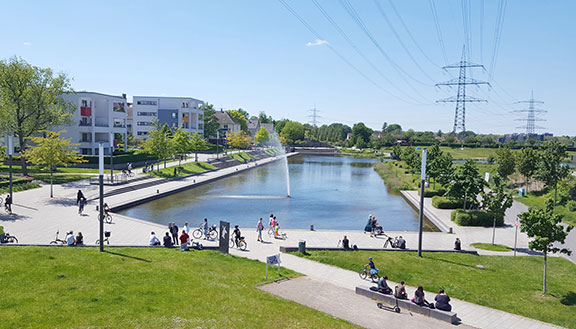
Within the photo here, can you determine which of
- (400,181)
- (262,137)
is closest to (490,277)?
(400,181)

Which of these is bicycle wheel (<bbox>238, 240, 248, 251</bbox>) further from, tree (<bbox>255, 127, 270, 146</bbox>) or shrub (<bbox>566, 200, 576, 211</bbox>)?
tree (<bbox>255, 127, 270, 146</bbox>)

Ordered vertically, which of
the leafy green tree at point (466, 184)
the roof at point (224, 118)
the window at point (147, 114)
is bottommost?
the leafy green tree at point (466, 184)

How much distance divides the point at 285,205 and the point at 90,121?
41.5 m

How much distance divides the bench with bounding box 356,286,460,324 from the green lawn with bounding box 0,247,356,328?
10.7ft

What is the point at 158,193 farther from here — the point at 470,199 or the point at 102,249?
the point at 470,199

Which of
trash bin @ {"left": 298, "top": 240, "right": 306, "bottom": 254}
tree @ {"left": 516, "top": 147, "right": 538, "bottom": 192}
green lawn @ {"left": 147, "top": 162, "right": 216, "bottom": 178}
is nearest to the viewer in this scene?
trash bin @ {"left": 298, "top": 240, "right": 306, "bottom": 254}

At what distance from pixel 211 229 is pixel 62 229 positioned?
32.6 feet

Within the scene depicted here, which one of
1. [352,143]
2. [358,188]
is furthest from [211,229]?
[352,143]

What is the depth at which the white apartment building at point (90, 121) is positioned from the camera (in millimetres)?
64312

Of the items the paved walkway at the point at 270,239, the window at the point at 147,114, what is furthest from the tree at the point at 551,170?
the window at the point at 147,114

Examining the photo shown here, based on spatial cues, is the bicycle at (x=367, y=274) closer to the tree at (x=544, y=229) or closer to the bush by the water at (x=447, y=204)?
the tree at (x=544, y=229)

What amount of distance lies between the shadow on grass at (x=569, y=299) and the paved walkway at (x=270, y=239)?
9.92 ft

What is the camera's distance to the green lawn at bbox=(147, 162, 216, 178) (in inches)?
2241

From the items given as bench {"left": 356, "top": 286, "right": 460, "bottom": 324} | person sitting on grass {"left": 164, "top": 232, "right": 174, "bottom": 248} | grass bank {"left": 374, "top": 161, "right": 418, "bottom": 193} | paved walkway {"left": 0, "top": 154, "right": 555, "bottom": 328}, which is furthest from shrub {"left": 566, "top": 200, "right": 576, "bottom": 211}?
person sitting on grass {"left": 164, "top": 232, "right": 174, "bottom": 248}
